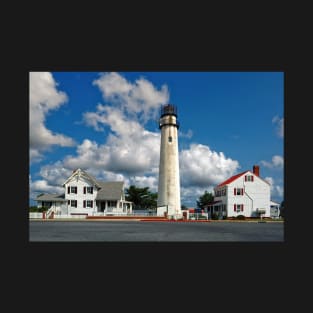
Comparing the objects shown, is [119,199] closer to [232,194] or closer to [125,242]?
[232,194]

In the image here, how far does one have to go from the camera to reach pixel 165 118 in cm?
4144

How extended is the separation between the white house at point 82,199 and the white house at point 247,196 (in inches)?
574

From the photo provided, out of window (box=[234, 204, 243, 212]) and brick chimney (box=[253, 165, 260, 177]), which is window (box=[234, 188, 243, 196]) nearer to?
window (box=[234, 204, 243, 212])

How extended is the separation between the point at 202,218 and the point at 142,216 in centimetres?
820

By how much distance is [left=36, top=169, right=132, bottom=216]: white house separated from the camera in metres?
40.4

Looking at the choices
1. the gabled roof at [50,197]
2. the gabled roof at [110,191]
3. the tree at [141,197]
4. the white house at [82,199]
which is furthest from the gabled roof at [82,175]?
the tree at [141,197]

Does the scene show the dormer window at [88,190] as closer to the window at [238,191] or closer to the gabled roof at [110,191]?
the gabled roof at [110,191]

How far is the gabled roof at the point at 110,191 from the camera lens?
41094 millimetres

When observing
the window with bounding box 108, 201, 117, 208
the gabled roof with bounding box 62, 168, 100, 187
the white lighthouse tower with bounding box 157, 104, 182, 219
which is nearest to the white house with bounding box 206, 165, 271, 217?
the white lighthouse tower with bounding box 157, 104, 182, 219

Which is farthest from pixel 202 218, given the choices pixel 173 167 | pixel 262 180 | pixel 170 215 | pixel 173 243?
pixel 173 243

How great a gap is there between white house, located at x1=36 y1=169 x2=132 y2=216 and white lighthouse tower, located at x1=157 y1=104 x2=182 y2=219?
609 centimetres

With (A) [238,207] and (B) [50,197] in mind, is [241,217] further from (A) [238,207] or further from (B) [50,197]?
(B) [50,197]

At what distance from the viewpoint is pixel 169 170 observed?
3953cm

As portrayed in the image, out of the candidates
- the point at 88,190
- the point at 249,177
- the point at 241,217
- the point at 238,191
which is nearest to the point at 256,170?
the point at 249,177
